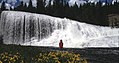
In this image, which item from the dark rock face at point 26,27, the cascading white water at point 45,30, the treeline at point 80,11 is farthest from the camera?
the treeline at point 80,11

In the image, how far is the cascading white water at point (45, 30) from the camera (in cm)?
5928

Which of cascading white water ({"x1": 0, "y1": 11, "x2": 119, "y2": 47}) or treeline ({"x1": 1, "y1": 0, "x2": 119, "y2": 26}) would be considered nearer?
cascading white water ({"x1": 0, "y1": 11, "x2": 119, "y2": 47})

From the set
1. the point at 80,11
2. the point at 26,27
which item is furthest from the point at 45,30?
the point at 80,11

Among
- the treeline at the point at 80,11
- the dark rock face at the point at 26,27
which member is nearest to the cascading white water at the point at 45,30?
the dark rock face at the point at 26,27

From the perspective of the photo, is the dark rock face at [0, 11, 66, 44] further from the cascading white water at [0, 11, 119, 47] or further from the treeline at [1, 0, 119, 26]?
the treeline at [1, 0, 119, 26]

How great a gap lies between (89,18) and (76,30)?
4142cm

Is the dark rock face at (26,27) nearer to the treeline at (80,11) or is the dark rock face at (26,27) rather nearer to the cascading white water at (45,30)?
the cascading white water at (45,30)

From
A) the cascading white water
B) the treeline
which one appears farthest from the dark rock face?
the treeline

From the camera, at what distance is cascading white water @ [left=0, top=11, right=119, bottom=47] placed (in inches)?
2334

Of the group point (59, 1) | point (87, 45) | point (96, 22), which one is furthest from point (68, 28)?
point (59, 1)

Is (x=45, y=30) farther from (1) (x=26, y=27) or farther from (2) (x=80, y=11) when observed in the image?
(2) (x=80, y=11)

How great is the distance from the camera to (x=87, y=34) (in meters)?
60.7

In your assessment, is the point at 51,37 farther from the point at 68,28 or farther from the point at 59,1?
the point at 59,1

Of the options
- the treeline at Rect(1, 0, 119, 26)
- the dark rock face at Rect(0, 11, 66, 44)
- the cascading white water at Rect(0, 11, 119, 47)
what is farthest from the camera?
the treeline at Rect(1, 0, 119, 26)
